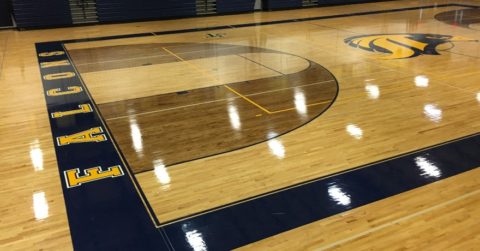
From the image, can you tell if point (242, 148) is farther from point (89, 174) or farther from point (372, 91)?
point (372, 91)

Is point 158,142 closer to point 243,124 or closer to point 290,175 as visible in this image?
point 243,124

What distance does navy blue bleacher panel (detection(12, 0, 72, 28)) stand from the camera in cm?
1218

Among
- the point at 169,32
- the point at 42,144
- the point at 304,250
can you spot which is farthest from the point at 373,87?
the point at 169,32

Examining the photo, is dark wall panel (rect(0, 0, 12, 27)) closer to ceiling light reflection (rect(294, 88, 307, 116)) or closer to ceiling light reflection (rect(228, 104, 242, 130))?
ceiling light reflection (rect(228, 104, 242, 130))

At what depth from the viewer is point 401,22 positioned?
1255cm

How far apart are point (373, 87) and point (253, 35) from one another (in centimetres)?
517

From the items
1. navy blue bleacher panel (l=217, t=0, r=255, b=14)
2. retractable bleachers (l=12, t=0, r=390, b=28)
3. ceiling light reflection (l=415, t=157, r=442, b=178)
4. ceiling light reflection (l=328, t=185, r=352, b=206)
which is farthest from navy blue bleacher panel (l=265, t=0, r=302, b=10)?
ceiling light reflection (l=328, t=185, r=352, b=206)

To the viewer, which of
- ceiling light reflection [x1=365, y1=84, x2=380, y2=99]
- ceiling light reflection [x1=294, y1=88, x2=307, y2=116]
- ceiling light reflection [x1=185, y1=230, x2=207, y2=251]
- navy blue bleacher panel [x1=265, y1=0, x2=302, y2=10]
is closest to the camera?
ceiling light reflection [x1=185, y1=230, x2=207, y2=251]

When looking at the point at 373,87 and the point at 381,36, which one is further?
the point at 381,36

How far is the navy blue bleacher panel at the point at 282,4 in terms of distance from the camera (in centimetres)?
1553

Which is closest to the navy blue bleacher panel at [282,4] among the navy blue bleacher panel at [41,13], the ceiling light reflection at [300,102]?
the navy blue bleacher panel at [41,13]

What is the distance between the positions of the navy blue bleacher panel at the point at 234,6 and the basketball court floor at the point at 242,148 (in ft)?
18.9

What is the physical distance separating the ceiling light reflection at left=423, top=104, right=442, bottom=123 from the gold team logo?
123 inches

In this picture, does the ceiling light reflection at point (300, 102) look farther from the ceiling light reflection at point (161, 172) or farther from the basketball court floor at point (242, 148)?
the ceiling light reflection at point (161, 172)
